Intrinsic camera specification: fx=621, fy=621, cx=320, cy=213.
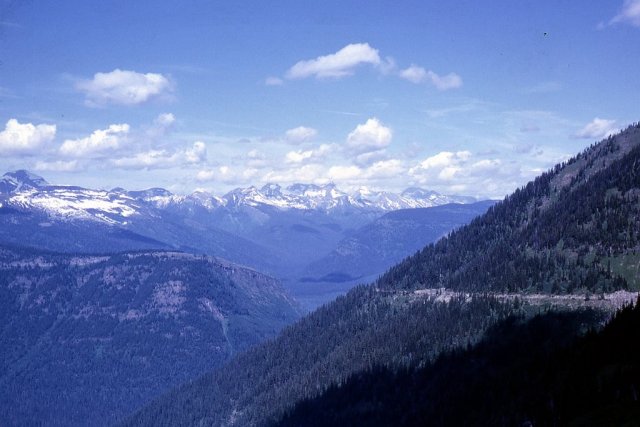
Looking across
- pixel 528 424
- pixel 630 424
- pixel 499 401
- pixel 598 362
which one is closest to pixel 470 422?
pixel 499 401

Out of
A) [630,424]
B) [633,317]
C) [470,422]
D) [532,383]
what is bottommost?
[470,422]

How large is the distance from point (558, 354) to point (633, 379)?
206 feet

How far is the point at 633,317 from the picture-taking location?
163500 mm

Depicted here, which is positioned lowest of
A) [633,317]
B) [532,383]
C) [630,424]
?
[532,383]

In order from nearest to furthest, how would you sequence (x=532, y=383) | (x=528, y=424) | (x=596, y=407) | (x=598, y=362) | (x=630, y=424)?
(x=630, y=424) → (x=596, y=407) → (x=598, y=362) → (x=528, y=424) → (x=532, y=383)

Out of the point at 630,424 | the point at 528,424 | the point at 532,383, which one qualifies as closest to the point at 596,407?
the point at 630,424

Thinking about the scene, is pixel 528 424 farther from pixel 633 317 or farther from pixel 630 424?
pixel 630 424

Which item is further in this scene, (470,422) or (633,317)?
(470,422)

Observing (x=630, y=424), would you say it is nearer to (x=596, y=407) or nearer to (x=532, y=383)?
(x=596, y=407)

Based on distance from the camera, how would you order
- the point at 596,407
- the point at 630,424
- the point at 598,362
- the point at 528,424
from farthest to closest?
the point at 528,424
the point at 598,362
the point at 596,407
the point at 630,424

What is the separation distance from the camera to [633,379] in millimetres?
134375

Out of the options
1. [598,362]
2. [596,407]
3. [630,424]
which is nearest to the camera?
[630,424]

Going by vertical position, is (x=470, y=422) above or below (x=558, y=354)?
below

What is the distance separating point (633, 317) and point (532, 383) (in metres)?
41.6
